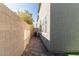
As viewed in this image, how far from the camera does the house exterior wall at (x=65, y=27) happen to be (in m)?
6.72

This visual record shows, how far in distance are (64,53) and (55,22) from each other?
49.3 inches

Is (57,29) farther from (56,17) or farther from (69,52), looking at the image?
(69,52)

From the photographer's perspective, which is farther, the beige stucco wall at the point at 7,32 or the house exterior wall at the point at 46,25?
the house exterior wall at the point at 46,25

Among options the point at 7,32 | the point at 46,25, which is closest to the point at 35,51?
the point at 46,25

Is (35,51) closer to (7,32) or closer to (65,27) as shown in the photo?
(65,27)

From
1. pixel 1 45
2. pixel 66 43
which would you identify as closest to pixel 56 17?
pixel 66 43

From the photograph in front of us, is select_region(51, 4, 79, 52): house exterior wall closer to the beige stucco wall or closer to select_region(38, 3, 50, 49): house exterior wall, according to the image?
select_region(38, 3, 50, 49): house exterior wall

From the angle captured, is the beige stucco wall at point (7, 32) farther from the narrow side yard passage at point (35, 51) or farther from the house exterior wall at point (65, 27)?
the house exterior wall at point (65, 27)

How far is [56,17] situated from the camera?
6719mm

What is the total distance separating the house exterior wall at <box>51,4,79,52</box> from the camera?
672cm

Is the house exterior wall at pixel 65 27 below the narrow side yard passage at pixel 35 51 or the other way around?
the other way around

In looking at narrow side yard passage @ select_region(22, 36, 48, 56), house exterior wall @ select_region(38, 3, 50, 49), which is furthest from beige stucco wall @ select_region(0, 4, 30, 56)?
house exterior wall @ select_region(38, 3, 50, 49)

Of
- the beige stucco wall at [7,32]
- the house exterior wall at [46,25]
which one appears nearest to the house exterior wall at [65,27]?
the house exterior wall at [46,25]

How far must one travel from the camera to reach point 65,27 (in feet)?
22.4
